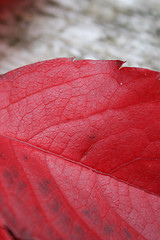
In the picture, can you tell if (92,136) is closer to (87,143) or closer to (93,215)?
(87,143)

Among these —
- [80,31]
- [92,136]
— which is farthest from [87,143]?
[80,31]

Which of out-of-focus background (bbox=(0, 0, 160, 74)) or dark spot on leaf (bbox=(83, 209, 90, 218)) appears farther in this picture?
out-of-focus background (bbox=(0, 0, 160, 74))

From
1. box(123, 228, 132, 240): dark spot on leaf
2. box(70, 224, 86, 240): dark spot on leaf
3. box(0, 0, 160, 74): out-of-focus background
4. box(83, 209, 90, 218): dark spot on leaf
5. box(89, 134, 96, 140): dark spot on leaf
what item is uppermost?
box(0, 0, 160, 74): out-of-focus background

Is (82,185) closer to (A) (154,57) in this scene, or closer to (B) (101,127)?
(B) (101,127)

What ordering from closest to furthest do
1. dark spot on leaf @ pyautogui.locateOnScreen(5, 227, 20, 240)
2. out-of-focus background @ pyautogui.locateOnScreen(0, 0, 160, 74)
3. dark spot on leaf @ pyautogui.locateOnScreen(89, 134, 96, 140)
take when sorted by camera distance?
dark spot on leaf @ pyautogui.locateOnScreen(5, 227, 20, 240) < dark spot on leaf @ pyautogui.locateOnScreen(89, 134, 96, 140) < out-of-focus background @ pyautogui.locateOnScreen(0, 0, 160, 74)

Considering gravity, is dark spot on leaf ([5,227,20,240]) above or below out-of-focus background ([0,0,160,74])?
below

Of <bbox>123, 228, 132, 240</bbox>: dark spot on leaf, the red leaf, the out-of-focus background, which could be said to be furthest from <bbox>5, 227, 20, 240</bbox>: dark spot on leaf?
the out-of-focus background

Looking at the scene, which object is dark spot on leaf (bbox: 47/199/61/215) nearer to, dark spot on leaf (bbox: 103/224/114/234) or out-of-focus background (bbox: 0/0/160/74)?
dark spot on leaf (bbox: 103/224/114/234)

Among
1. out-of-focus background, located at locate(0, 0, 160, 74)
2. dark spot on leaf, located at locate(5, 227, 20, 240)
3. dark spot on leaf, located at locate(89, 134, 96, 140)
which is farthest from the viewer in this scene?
out-of-focus background, located at locate(0, 0, 160, 74)
